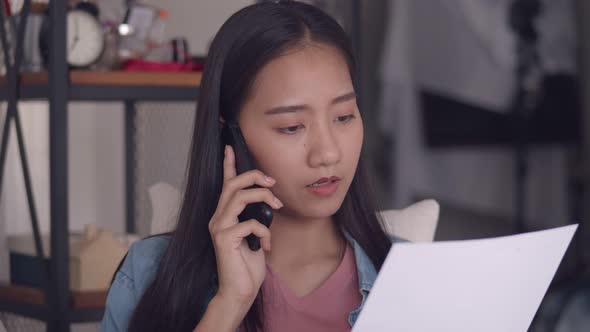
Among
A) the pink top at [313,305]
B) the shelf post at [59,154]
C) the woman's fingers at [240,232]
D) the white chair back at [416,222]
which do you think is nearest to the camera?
the woman's fingers at [240,232]

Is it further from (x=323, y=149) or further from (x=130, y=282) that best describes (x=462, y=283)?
(x=130, y=282)

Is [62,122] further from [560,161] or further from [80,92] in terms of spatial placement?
[560,161]

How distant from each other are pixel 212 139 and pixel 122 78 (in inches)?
20.2

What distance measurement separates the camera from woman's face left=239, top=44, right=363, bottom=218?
105 centimetres

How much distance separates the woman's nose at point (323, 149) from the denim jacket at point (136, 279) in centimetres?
20

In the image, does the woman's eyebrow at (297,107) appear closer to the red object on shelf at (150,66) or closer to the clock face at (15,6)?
the red object on shelf at (150,66)

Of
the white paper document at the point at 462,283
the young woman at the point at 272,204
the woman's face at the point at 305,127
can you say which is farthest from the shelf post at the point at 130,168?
the white paper document at the point at 462,283

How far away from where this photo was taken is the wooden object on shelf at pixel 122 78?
1.55 m

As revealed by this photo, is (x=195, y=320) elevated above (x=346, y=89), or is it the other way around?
(x=346, y=89)

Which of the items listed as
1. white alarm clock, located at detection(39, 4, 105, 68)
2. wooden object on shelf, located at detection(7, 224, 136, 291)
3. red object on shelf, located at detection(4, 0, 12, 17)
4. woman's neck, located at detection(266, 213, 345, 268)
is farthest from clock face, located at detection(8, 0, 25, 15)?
woman's neck, located at detection(266, 213, 345, 268)

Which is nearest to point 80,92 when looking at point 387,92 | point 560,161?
point 387,92

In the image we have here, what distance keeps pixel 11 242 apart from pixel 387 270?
3.90 feet

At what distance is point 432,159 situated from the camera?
3.40 m

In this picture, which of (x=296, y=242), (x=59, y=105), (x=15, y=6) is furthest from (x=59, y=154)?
(x=296, y=242)
